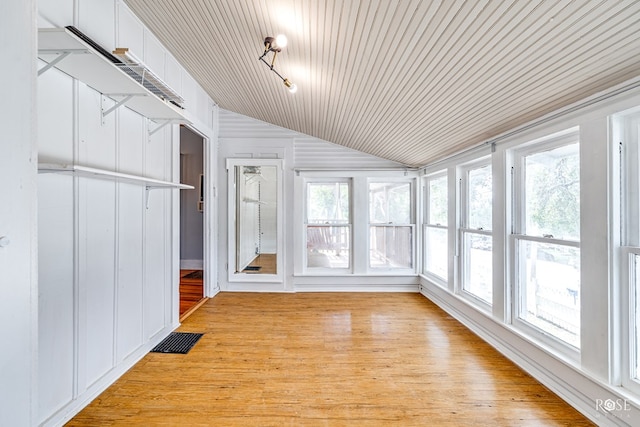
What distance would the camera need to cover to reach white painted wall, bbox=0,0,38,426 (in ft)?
2.36

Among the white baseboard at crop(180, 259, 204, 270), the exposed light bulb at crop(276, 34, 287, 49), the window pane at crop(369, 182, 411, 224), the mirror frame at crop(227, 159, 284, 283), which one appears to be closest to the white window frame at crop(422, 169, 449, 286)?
the window pane at crop(369, 182, 411, 224)

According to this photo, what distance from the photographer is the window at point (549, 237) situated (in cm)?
210

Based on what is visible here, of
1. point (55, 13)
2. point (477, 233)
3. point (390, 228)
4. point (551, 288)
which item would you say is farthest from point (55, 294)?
point (390, 228)

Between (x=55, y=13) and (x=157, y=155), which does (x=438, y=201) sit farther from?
(x=55, y=13)

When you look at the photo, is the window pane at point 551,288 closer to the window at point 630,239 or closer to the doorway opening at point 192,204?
the window at point 630,239

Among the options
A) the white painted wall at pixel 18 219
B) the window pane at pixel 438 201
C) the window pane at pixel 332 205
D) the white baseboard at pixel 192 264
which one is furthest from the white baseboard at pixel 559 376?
the white baseboard at pixel 192 264

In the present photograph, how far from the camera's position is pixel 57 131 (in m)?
1.72

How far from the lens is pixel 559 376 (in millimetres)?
2082

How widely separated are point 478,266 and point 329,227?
2.30 meters

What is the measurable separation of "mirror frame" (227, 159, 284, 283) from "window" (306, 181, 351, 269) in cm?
48

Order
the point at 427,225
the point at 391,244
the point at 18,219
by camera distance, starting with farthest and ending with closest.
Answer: the point at 391,244 < the point at 427,225 < the point at 18,219

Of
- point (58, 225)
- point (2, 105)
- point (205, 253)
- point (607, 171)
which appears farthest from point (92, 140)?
point (607, 171)

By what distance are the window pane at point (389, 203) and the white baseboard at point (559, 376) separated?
1870 mm

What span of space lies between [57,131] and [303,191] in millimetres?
3301
